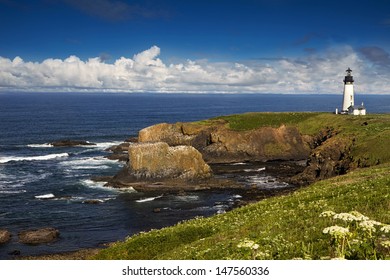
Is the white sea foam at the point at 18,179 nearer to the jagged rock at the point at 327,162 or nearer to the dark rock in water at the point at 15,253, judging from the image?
the dark rock in water at the point at 15,253

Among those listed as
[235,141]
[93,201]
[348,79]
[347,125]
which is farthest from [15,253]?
[348,79]

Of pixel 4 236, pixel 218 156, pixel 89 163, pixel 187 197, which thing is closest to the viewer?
pixel 4 236

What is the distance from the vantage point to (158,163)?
216 feet

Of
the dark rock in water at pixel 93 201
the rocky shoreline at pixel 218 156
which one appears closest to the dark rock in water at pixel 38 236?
the dark rock in water at pixel 93 201

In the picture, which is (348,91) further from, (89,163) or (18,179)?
(18,179)

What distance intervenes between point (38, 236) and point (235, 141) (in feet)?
173

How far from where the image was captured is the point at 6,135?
113000mm

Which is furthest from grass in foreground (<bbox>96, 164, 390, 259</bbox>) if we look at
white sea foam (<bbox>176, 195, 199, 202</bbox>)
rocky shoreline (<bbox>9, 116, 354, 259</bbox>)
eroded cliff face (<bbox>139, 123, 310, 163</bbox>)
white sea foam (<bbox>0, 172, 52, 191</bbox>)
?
eroded cliff face (<bbox>139, 123, 310, 163</bbox>)

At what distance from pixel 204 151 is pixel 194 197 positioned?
29.3 metres

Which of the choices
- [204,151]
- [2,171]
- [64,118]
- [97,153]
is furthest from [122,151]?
[64,118]

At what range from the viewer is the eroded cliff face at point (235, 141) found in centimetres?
8675

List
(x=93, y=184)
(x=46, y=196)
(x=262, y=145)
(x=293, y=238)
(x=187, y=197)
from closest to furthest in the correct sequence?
(x=293, y=238) < (x=46, y=196) < (x=187, y=197) < (x=93, y=184) < (x=262, y=145)

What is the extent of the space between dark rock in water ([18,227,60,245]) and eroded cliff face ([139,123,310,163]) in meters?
45.3
